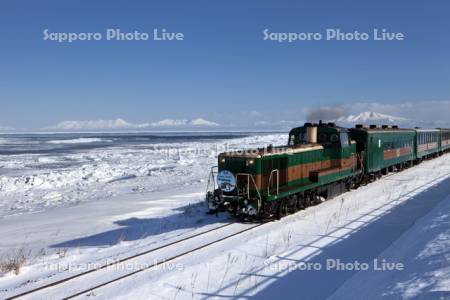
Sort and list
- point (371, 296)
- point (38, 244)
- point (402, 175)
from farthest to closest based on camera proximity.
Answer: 1. point (402, 175)
2. point (38, 244)
3. point (371, 296)

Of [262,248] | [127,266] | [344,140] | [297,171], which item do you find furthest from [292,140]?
[127,266]

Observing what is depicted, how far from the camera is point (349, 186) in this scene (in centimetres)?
1847

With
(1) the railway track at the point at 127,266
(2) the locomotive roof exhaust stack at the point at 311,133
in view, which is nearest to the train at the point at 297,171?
(2) the locomotive roof exhaust stack at the point at 311,133

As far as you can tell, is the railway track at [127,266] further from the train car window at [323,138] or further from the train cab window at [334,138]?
the train cab window at [334,138]

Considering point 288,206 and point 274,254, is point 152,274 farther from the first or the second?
point 288,206

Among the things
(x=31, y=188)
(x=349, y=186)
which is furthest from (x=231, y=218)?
(x=31, y=188)

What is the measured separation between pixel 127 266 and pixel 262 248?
3.33 meters

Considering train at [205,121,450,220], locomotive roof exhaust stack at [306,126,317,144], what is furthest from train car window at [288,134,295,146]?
locomotive roof exhaust stack at [306,126,317,144]

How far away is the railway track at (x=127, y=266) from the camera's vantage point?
7730 mm

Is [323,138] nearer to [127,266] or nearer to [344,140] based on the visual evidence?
[344,140]

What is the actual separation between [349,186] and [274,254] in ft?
32.3

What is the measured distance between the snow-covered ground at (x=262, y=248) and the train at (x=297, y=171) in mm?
644

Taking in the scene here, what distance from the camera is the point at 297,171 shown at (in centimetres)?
1434

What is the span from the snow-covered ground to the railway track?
0.18 m
